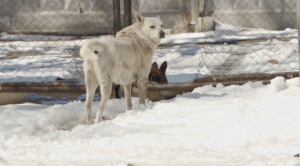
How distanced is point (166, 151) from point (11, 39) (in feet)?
40.4

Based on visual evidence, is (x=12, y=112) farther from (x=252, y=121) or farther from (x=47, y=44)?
(x=47, y=44)

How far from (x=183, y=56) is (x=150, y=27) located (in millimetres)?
5641

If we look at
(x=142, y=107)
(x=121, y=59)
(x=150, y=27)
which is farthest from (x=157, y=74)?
(x=121, y=59)

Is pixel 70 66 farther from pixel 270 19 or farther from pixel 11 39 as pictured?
pixel 270 19

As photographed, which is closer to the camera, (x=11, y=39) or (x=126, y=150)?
(x=126, y=150)

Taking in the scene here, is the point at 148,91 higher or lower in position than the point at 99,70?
lower

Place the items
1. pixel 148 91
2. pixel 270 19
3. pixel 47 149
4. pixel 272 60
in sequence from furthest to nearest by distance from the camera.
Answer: pixel 270 19 → pixel 272 60 → pixel 148 91 → pixel 47 149

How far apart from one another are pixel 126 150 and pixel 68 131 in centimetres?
143

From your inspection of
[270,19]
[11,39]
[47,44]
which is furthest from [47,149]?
[270,19]

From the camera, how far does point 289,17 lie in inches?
722

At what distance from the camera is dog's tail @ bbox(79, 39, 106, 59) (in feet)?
22.4

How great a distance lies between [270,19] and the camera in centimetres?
1828

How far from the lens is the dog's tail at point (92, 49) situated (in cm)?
682

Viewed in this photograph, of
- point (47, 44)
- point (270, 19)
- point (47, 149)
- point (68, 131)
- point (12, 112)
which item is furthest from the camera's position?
point (270, 19)
